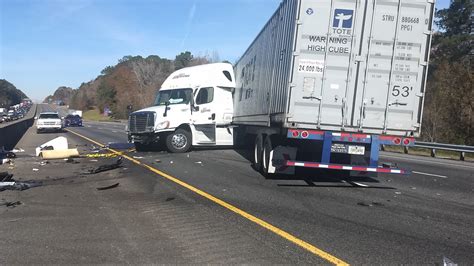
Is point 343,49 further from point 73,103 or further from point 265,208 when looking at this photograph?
point 73,103

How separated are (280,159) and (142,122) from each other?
8.06 m

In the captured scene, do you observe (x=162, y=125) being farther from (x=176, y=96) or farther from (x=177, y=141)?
(x=176, y=96)

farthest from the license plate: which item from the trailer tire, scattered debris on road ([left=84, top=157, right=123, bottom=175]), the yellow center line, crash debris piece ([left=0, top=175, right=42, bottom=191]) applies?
crash debris piece ([left=0, top=175, right=42, bottom=191])

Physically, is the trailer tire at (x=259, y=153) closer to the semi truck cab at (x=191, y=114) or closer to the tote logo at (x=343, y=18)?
the tote logo at (x=343, y=18)

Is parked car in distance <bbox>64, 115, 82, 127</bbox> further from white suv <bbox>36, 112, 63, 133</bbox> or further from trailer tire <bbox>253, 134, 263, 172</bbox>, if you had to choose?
trailer tire <bbox>253, 134, 263, 172</bbox>

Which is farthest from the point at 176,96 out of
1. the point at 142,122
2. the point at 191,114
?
the point at 142,122

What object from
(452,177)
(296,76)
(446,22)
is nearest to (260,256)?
(296,76)

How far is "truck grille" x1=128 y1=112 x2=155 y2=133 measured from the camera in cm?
1692

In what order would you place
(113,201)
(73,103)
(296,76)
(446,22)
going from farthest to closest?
1. (73,103)
2. (446,22)
3. (296,76)
4. (113,201)

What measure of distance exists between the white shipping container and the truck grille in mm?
8442

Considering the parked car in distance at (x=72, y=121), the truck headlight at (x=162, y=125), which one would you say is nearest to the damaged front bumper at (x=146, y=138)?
the truck headlight at (x=162, y=125)

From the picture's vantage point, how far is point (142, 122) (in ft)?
56.1

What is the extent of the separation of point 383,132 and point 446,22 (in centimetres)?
4632

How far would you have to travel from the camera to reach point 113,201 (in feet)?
27.0
